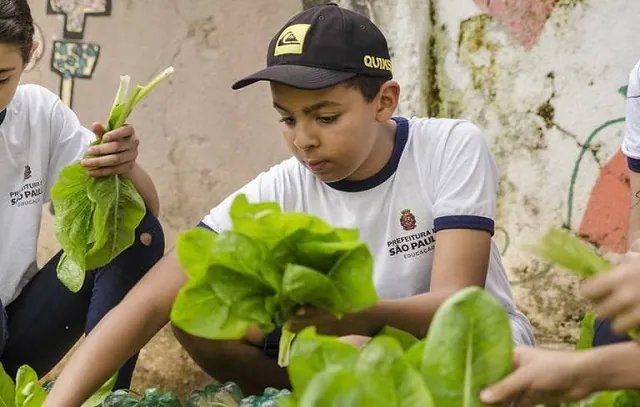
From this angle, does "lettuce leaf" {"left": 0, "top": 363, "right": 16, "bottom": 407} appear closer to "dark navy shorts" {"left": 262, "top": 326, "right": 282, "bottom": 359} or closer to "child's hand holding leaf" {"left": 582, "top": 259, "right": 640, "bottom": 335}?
"dark navy shorts" {"left": 262, "top": 326, "right": 282, "bottom": 359}

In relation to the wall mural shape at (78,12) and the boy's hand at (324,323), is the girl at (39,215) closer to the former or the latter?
the boy's hand at (324,323)

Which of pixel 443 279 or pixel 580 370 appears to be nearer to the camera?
pixel 580 370

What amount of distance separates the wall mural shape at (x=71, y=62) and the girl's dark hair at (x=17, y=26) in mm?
1360

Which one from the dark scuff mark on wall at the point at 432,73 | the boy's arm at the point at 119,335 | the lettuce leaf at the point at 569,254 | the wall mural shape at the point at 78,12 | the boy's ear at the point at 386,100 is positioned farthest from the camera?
the wall mural shape at the point at 78,12

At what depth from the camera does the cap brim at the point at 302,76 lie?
2.26m

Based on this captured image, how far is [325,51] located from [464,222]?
49 centimetres

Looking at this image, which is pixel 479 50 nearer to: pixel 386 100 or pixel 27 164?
pixel 386 100

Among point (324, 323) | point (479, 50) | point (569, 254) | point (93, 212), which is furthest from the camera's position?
point (479, 50)

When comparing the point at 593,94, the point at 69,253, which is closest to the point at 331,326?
the point at 69,253

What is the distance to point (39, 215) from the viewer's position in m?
3.01

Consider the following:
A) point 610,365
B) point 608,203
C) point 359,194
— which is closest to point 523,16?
point 608,203

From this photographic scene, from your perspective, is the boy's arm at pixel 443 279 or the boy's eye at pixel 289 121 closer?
the boy's arm at pixel 443 279

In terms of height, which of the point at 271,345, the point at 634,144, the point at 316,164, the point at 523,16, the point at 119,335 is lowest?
the point at 271,345

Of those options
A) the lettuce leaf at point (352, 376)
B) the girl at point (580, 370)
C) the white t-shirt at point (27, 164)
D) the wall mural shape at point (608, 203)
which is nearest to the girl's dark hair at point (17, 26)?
the white t-shirt at point (27, 164)
